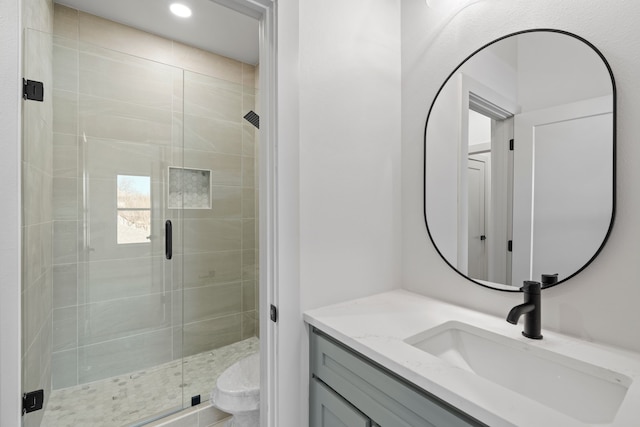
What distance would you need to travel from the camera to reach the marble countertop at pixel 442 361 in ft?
1.81

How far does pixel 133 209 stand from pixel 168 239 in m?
0.30

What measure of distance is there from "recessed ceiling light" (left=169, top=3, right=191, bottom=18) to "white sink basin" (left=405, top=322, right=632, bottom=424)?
226 centimetres

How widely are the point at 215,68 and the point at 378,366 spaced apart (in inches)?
97.3

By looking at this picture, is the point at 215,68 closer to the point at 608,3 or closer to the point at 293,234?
the point at 293,234

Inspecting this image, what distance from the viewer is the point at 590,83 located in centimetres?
87

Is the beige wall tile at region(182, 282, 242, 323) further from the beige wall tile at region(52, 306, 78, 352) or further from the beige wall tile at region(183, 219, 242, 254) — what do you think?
the beige wall tile at region(52, 306, 78, 352)

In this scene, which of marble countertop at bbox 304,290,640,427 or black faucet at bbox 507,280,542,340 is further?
black faucet at bbox 507,280,542,340

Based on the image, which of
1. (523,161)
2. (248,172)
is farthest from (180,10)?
(523,161)

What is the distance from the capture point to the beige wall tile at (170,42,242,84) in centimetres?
222

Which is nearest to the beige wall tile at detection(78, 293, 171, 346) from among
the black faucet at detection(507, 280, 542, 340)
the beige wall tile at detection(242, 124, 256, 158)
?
the beige wall tile at detection(242, 124, 256, 158)

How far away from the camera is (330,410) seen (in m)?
0.96

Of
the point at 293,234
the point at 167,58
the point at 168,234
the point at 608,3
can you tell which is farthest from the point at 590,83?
the point at 167,58

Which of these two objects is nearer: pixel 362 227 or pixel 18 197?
pixel 18 197

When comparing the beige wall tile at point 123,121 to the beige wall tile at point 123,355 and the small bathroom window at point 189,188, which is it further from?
the beige wall tile at point 123,355
